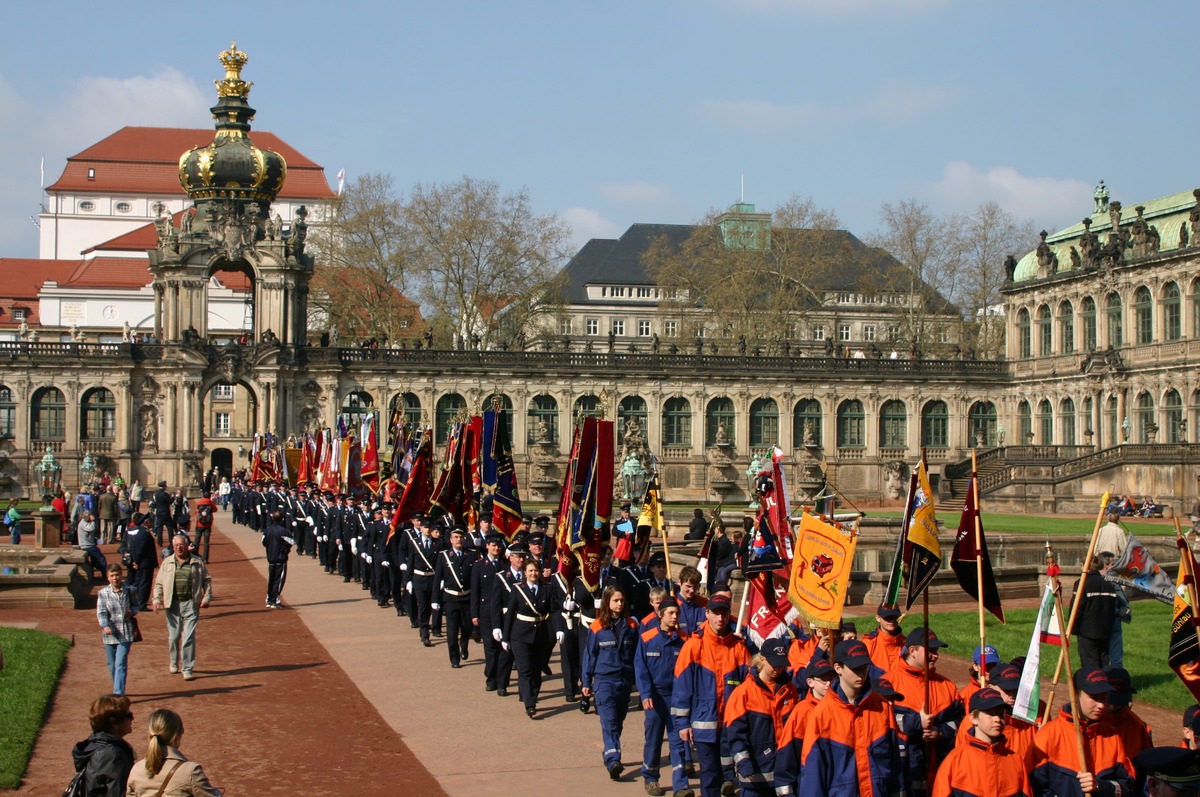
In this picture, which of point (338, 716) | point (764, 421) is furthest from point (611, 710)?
point (764, 421)

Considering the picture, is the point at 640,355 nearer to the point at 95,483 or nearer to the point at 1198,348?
the point at 1198,348

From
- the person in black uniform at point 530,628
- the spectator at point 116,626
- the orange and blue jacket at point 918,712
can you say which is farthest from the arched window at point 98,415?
the orange and blue jacket at point 918,712

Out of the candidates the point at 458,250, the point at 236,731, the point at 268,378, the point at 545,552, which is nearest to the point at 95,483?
the point at 268,378

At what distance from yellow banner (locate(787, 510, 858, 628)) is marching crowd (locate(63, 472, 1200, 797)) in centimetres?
32

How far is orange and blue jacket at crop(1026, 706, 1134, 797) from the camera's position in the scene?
921 cm

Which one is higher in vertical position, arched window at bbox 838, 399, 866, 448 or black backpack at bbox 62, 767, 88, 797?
arched window at bbox 838, 399, 866, 448

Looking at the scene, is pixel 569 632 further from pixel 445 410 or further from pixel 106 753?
pixel 445 410

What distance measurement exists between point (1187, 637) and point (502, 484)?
1347cm

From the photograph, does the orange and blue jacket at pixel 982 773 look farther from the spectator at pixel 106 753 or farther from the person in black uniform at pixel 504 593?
the person in black uniform at pixel 504 593

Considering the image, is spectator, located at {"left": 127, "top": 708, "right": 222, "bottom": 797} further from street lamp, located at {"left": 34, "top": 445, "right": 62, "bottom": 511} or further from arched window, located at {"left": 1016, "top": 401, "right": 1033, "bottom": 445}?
arched window, located at {"left": 1016, "top": 401, "right": 1033, "bottom": 445}

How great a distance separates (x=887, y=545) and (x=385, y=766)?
2482 cm

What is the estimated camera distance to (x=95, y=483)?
45.6m

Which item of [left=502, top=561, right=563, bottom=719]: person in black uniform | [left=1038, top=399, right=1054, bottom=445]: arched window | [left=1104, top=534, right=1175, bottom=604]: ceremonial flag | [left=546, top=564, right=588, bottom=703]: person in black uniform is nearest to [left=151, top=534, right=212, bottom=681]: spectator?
[left=502, top=561, right=563, bottom=719]: person in black uniform

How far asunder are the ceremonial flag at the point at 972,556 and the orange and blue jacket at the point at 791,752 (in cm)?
244
